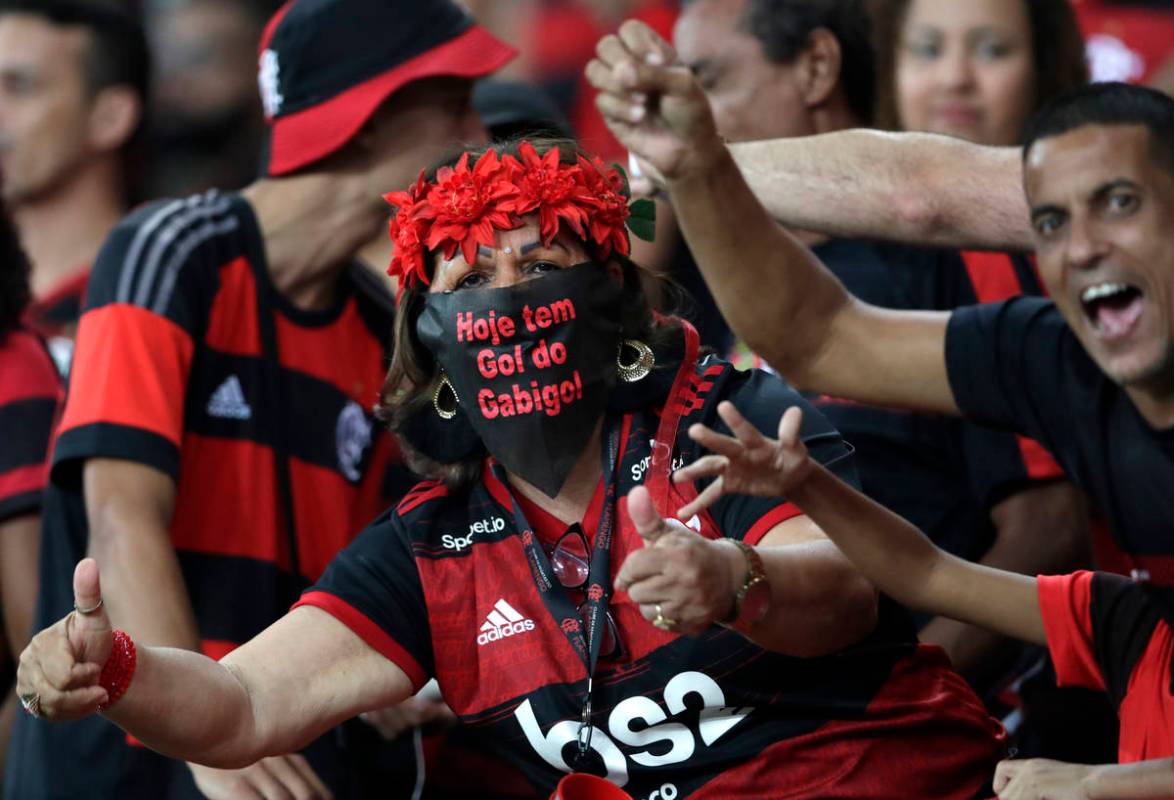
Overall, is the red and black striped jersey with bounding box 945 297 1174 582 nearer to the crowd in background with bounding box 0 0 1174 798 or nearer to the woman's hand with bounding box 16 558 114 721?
the crowd in background with bounding box 0 0 1174 798

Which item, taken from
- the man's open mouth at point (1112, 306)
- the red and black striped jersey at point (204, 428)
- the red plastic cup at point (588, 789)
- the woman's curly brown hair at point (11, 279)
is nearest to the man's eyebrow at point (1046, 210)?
the man's open mouth at point (1112, 306)

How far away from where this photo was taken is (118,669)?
2725 mm

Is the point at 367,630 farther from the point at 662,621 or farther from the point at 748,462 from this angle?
the point at 748,462

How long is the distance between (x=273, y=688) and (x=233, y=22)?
16.7 ft

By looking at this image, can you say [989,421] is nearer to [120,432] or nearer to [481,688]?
[481,688]

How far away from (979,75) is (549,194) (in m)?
1.99

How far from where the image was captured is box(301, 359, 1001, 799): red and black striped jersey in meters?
3.02

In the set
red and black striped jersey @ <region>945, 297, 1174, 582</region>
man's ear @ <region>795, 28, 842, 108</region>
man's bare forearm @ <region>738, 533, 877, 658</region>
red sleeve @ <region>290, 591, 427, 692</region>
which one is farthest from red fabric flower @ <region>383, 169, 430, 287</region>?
man's ear @ <region>795, 28, 842, 108</region>

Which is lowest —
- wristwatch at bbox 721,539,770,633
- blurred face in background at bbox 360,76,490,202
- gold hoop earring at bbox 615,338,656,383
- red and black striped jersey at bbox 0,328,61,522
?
red and black striped jersey at bbox 0,328,61,522

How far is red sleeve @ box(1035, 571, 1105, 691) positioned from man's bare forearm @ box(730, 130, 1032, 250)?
2.51 feet

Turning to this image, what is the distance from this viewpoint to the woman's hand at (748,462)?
2.70 metres

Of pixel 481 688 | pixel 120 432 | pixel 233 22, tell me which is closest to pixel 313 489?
pixel 120 432

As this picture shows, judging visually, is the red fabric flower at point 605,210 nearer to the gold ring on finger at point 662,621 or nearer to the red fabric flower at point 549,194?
the red fabric flower at point 549,194

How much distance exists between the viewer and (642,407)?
3215 millimetres
